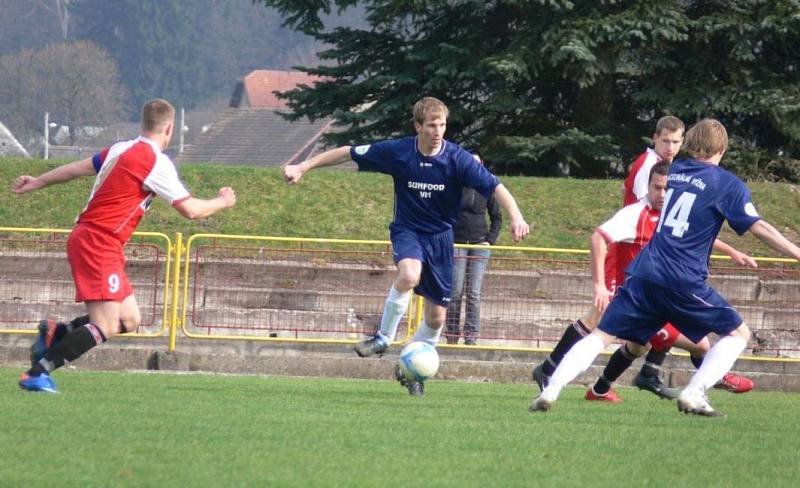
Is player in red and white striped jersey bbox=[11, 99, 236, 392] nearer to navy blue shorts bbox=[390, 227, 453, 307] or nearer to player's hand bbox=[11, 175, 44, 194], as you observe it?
player's hand bbox=[11, 175, 44, 194]

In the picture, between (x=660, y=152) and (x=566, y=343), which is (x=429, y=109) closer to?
(x=660, y=152)

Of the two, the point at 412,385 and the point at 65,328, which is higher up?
the point at 65,328

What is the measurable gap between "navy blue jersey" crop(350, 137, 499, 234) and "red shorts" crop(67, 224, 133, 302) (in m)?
2.16

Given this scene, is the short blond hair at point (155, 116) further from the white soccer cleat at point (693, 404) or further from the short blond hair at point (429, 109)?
the white soccer cleat at point (693, 404)

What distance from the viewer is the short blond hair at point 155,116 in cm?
985

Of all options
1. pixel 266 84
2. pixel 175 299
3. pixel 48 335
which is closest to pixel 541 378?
pixel 48 335

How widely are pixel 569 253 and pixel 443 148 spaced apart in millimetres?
5704

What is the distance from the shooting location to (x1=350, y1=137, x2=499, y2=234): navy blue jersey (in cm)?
1085

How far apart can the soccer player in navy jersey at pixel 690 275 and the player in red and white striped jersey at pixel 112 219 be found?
8.86ft

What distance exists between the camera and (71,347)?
987cm

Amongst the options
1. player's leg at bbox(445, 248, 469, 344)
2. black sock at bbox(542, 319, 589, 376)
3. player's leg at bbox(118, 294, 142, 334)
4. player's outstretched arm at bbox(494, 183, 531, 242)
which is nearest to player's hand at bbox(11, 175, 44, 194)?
player's leg at bbox(118, 294, 142, 334)

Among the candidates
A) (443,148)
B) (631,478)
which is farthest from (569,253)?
(631,478)

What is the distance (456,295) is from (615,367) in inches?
198

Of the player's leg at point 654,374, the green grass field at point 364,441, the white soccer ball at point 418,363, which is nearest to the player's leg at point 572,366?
the green grass field at point 364,441
